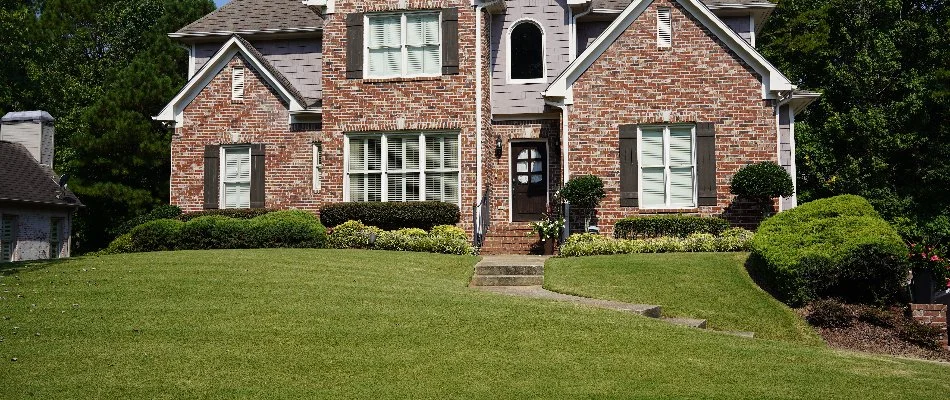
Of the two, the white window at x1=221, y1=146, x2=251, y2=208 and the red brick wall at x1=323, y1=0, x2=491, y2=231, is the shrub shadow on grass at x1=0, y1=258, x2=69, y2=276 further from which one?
the red brick wall at x1=323, y1=0, x2=491, y2=231

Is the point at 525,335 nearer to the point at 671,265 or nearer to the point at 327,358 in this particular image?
the point at 327,358

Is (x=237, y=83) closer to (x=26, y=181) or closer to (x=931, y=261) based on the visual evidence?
(x=26, y=181)

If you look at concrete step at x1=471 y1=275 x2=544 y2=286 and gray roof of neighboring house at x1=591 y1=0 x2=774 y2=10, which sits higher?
gray roof of neighboring house at x1=591 y1=0 x2=774 y2=10

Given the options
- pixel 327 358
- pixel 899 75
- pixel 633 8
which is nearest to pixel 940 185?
pixel 899 75

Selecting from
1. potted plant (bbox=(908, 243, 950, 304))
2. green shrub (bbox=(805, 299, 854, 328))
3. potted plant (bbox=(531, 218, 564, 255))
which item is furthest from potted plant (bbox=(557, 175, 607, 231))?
green shrub (bbox=(805, 299, 854, 328))

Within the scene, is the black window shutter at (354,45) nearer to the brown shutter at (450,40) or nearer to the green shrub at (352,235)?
the brown shutter at (450,40)

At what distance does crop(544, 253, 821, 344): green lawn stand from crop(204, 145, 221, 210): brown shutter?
33.2ft

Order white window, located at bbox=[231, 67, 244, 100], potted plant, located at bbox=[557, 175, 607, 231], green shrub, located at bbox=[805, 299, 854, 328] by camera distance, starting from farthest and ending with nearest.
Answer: white window, located at bbox=[231, 67, 244, 100] → potted plant, located at bbox=[557, 175, 607, 231] → green shrub, located at bbox=[805, 299, 854, 328]

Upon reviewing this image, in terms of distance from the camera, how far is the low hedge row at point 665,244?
17.7 m

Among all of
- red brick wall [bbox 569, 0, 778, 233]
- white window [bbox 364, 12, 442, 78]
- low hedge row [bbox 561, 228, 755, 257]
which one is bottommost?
low hedge row [bbox 561, 228, 755, 257]

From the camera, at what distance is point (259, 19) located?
25516 mm

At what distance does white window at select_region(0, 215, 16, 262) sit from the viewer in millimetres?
26312

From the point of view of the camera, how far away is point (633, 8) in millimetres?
20141

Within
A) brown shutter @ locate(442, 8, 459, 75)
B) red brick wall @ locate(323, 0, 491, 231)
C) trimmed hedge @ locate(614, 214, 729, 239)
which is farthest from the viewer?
brown shutter @ locate(442, 8, 459, 75)
